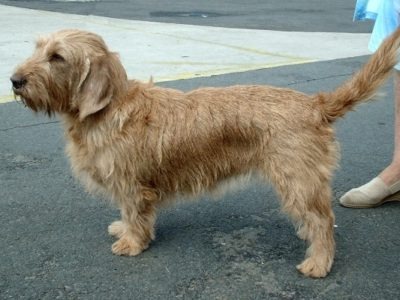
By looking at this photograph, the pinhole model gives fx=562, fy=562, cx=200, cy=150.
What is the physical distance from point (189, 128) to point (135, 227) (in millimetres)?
755

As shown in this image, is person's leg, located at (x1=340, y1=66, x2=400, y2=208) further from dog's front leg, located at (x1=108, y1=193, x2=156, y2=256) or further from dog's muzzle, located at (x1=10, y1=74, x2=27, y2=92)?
dog's muzzle, located at (x1=10, y1=74, x2=27, y2=92)

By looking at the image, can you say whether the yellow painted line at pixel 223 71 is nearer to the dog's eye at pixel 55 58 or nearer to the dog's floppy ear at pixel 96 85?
the dog's floppy ear at pixel 96 85

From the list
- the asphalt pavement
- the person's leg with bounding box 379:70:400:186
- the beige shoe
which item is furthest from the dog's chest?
the person's leg with bounding box 379:70:400:186

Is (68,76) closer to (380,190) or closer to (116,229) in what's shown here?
(116,229)

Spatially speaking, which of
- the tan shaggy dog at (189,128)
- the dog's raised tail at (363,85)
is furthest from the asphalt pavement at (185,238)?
the tan shaggy dog at (189,128)

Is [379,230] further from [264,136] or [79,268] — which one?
[79,268]

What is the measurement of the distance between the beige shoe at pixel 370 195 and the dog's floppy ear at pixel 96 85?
2.09m

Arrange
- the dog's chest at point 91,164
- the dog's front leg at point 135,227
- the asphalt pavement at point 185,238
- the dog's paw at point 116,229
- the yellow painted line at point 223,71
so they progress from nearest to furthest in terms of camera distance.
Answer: the asphalt pavement at point 185,238 < the dog's chest at point 91,164 < the dog's front leg at point 135,227 < the dog's paw at point 116,229 < the yellow painted line at point 223,71

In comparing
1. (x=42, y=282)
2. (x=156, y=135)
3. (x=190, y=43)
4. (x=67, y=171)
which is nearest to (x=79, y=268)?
(x=42, y=282)

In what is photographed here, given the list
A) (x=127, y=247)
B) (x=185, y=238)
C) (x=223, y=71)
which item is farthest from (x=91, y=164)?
(x=223, y=71)

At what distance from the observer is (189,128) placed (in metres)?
3.37

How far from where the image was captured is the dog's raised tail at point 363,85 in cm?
321

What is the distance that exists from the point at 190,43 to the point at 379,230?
24.9 ft

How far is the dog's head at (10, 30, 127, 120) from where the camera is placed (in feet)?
10.5
